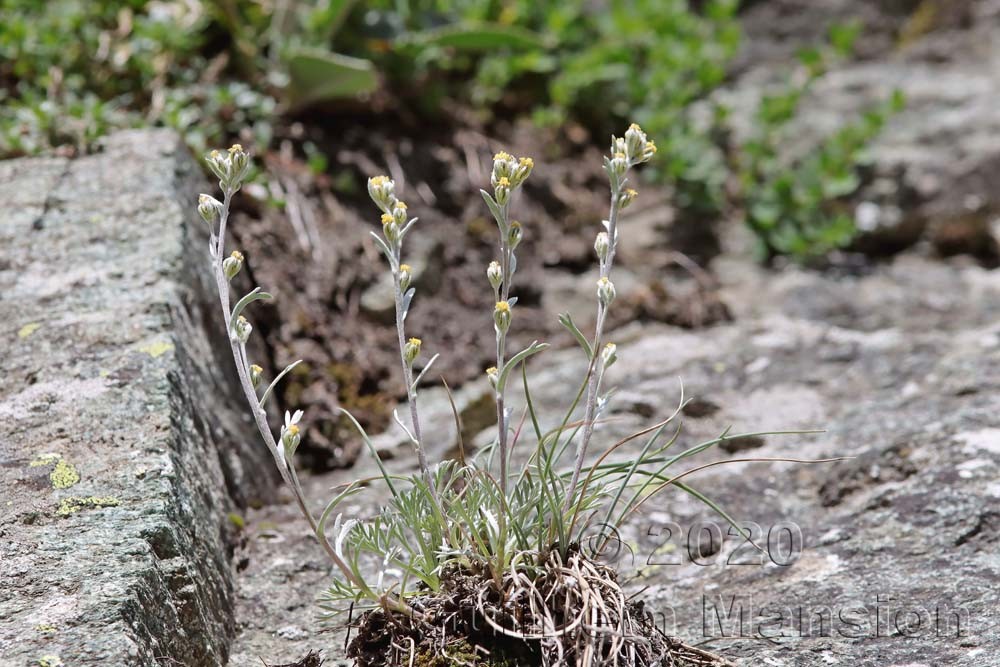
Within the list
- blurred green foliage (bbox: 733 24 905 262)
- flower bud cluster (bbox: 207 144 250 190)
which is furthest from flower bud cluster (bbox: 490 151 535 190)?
blurred green foliage (bbox: 733 24 905 262)

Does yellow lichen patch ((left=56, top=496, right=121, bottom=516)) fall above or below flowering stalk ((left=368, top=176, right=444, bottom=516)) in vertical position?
below

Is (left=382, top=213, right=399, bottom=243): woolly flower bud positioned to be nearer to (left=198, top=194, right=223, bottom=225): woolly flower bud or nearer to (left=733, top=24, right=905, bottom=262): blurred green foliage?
(left=198, top=194, right=223, bottom=225): woolly flower bud

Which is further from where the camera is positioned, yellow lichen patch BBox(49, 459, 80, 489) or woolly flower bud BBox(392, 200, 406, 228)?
yellow lichen patch BBox(49, 459, 80, 489)

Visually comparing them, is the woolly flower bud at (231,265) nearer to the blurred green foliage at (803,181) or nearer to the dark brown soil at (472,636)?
the dark brown soil at (472,636)

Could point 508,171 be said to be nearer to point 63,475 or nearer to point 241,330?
point 241,330

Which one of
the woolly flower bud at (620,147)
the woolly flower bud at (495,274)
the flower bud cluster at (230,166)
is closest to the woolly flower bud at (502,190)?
the woolly flower bud at (495,274)

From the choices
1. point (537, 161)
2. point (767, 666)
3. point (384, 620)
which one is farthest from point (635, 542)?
point (537, 161)
